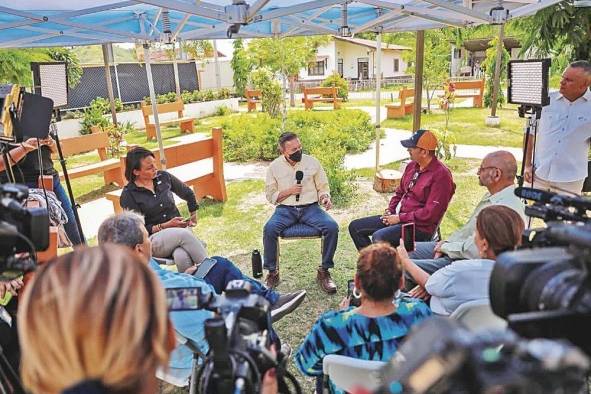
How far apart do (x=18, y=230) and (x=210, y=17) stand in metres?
2.69

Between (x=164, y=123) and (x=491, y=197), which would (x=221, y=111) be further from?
(x=491, y=197)

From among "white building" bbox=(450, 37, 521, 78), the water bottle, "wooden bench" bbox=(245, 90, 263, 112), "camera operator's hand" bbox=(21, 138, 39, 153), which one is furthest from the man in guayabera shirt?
"white building" bbox=(450, 37, 521, 78)

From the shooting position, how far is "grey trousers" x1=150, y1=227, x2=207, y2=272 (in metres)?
3.25

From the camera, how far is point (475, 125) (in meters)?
12.2

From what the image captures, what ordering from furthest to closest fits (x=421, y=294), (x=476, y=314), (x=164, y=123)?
(x=164, y=123), (x=421, y=294), (x=476, y=314)

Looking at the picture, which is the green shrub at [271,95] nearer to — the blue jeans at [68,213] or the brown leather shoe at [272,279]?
the blue jeans at [68,213]

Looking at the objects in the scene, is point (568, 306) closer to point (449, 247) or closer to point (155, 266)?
point (155, 266)

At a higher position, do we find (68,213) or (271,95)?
(271,95)

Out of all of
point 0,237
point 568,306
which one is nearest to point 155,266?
point 0,237

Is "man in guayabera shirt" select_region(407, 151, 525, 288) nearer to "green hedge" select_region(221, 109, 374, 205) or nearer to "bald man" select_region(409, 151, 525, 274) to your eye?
"bald man" select_region(409, 151, 525, 274)

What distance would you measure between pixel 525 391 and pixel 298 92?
2679 cm

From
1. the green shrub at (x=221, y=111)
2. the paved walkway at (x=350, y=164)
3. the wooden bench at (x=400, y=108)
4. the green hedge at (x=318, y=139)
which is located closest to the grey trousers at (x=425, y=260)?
the green hedge at (x=318, y=139)

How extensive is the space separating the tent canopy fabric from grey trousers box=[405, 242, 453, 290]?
196cm

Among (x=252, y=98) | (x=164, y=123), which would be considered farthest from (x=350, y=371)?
(x=252, y=98)
